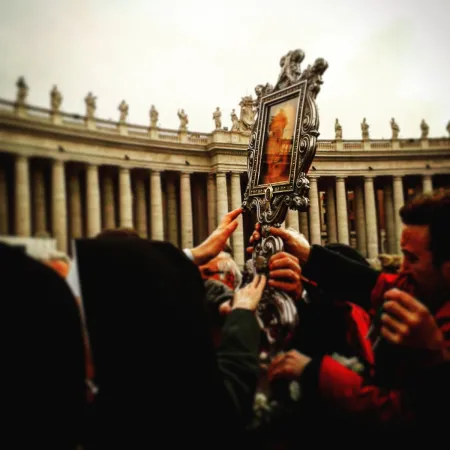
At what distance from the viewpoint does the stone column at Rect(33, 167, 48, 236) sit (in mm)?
1877

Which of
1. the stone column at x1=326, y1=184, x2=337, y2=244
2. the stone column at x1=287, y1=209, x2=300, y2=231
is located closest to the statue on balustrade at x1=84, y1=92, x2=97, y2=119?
the stone column at x1=287, y1=209, x2=300, y2=231

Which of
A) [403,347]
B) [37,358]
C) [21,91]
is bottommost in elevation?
[403,347]

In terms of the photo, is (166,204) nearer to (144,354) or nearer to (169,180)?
(169,180)

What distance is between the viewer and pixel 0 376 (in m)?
1.31

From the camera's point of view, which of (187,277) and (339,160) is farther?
(339,160)

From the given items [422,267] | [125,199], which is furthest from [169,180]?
[422,267]

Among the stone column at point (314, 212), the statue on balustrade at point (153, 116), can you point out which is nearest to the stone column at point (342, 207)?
the stone column at point (314, 212)

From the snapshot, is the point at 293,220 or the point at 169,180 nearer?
the point at 169,180

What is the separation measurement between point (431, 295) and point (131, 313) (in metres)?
1.85

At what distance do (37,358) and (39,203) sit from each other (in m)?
0.82

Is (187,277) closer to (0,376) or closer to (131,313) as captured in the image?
(131,313)

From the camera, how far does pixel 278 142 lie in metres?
3.23

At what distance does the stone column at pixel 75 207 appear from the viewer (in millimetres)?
2072

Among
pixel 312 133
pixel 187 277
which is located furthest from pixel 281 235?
pixel 187 277
